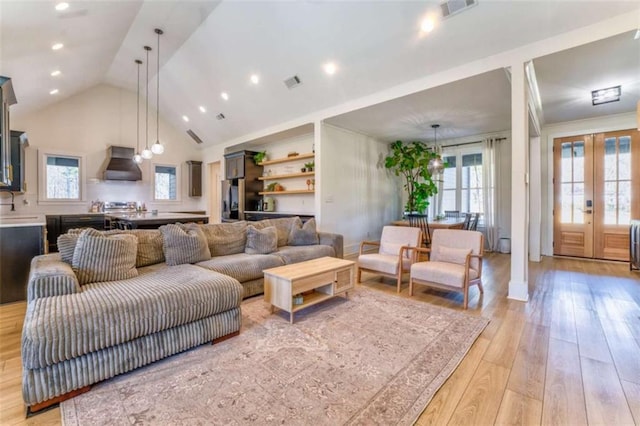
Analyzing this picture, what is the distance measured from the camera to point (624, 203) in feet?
16.4

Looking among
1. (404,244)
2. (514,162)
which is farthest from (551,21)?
(404,244)

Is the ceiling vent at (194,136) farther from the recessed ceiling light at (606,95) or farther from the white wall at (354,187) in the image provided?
the recessed ceiling light at (606,95)

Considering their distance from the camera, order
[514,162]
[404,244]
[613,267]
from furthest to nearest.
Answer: [613,267] → [404,244] → [514,162]

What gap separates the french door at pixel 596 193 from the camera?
4.95 meters

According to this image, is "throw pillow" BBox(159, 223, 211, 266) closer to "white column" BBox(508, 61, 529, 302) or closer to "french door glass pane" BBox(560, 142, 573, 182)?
"white column" BBox(508, 61, 529, 302)

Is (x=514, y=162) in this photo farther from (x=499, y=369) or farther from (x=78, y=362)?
(x=78, y=362)

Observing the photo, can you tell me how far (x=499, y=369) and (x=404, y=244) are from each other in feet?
6.71

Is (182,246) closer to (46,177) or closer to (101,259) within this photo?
(101,259)

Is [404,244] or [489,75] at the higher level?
[489,75]

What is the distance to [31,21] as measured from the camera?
290 centimetres

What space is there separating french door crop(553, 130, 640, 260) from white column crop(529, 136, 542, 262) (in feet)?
1.90

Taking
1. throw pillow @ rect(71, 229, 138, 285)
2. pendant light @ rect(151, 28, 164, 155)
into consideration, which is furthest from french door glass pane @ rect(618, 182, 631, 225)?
pendant light @ rect(151, 28, 164, 155)

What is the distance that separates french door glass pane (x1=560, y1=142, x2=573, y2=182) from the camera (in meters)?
5.51

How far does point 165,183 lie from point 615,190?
411 inches
